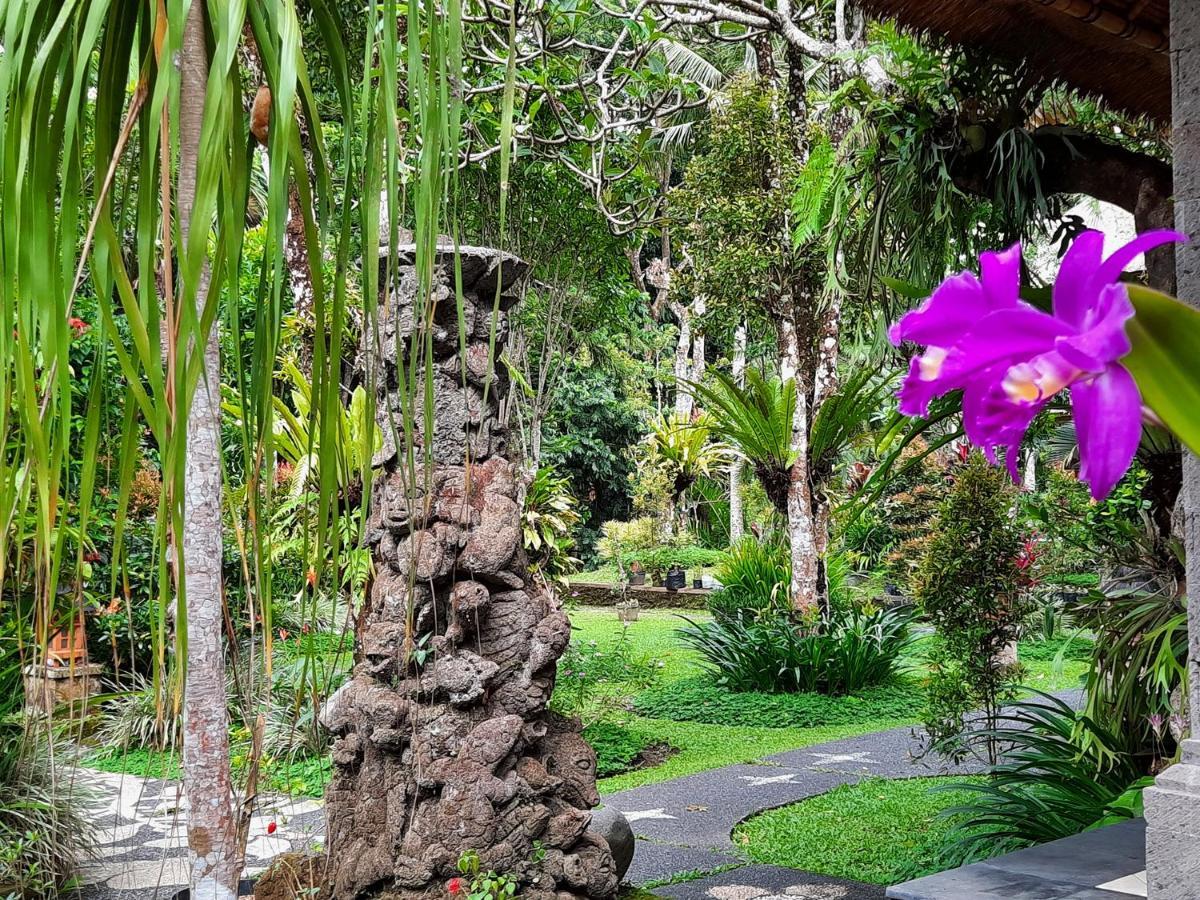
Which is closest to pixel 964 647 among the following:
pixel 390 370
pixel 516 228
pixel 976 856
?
pixel 976 856

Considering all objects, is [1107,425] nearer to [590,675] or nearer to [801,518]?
[590,675]

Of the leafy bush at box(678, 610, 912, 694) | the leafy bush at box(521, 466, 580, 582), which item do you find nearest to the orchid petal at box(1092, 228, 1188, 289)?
the leafy bush at box(521, 466, 580, 582)

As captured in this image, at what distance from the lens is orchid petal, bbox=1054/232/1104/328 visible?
0.46 metres

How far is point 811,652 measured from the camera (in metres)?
8.51

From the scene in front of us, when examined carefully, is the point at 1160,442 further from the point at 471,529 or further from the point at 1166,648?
the point at 471,529

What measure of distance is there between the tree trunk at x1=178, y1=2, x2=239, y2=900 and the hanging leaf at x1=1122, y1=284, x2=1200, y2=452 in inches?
51.8

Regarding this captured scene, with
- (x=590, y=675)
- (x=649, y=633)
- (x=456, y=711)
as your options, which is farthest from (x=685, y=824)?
(x=649, y=633)

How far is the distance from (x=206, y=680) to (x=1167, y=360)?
1.51 meters

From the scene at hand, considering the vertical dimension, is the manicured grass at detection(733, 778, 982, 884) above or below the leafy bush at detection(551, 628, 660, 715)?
below

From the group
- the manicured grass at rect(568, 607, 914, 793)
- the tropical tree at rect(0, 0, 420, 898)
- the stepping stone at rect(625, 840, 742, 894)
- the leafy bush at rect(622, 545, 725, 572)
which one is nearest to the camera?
the tropical tree at rect(0, 0, 420, 898)

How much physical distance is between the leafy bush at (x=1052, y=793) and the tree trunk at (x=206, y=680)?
3276 millimetres

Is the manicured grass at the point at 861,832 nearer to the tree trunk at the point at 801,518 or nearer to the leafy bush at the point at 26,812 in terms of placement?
the leafy bush at the point at 26,812

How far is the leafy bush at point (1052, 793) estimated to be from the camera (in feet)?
13.1

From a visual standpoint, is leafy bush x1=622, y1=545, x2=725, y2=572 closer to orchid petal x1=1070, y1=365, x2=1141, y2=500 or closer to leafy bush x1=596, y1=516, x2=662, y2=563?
leafy bush x1=596, y1=516, x2=662, y2=563
